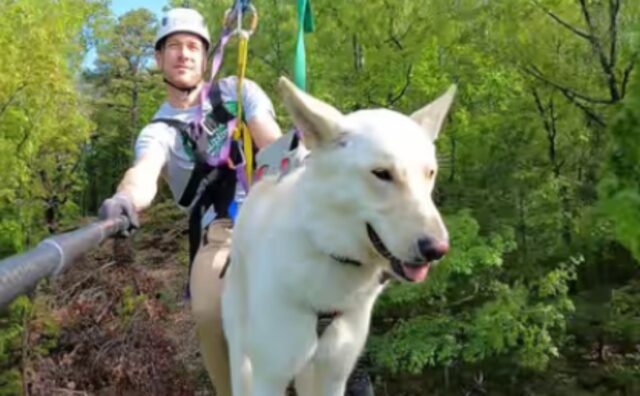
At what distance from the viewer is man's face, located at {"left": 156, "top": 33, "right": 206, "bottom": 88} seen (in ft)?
10.1

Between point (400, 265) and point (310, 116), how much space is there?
46cm

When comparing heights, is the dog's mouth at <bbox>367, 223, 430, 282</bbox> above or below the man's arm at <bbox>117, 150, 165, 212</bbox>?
below

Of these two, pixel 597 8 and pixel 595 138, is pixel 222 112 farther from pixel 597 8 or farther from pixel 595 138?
pixel 595 138

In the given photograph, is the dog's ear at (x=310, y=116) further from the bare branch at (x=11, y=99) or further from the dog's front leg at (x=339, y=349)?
the bare branch at (x=11, y=99)

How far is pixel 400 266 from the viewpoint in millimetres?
1868

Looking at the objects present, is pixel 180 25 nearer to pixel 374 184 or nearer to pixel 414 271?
pixel 374 184

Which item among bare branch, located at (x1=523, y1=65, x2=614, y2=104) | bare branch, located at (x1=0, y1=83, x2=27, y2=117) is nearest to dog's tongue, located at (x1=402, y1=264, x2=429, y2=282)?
bare branch, located at (x1=523, y1=65, x2=614, y2=104)

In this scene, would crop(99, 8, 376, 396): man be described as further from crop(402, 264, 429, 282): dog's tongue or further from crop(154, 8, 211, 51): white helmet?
crop(402, 264, 429, 282): dog's tongue

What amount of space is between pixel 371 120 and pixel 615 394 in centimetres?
1139

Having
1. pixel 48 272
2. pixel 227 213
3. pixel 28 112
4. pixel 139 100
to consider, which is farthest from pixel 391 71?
pixel 139 100

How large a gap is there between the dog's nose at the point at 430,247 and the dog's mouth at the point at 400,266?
47mm

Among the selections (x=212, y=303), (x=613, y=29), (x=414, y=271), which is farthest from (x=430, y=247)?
(x=613, y=29)

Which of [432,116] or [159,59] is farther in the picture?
[159,59]

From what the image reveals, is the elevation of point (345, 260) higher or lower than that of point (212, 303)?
higher
